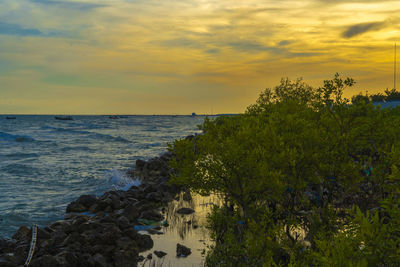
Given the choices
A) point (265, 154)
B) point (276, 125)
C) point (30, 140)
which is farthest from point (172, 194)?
point (30, 140)

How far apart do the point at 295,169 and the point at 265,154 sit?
4.58 ft

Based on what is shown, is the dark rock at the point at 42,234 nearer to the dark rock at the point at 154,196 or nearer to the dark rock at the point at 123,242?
the dark rock at the point at 123,242

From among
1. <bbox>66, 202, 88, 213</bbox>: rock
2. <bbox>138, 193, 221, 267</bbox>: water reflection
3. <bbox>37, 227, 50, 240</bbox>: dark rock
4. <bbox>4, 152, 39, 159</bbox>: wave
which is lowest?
<bbox>4, 152, 39, 159</bbox>: wave

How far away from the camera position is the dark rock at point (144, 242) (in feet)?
37.7

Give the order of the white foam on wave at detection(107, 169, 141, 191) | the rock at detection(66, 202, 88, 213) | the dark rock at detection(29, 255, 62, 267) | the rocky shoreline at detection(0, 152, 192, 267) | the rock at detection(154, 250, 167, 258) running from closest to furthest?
the dark rock at detection(29, 255, 62, 267), the rocky shoreline at detection(0, 152, 192, 267), the rock at detection(154, 250, 167, 258), the rock at detection(66, 202, 88, 213), the white foam on wave at detection(107, 169, 141, 191)

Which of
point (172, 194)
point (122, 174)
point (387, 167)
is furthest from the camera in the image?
point (122, 174)

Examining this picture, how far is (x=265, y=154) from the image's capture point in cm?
837

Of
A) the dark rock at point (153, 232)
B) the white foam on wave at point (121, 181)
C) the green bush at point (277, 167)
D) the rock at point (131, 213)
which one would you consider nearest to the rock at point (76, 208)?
the rock at point (131, 213)

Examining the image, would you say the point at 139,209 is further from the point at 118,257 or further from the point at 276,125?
the point at 276,125

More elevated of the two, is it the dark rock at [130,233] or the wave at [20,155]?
the dark rock at [130,233]

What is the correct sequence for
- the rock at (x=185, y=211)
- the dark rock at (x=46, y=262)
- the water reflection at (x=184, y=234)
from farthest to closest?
the rock at (x=185, y=211) → the water reflection at (x=184, y=234) → the dark rock at (x=46, y=262)

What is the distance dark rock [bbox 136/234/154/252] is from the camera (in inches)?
452

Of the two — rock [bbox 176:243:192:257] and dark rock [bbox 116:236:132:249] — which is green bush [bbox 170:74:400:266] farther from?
dark rock [bbox 116:236:132:249]

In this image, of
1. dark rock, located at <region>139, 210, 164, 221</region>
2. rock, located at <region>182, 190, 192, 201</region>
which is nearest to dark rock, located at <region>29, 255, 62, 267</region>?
dark rock, located at <region>139, 210, 164, 221</region>
